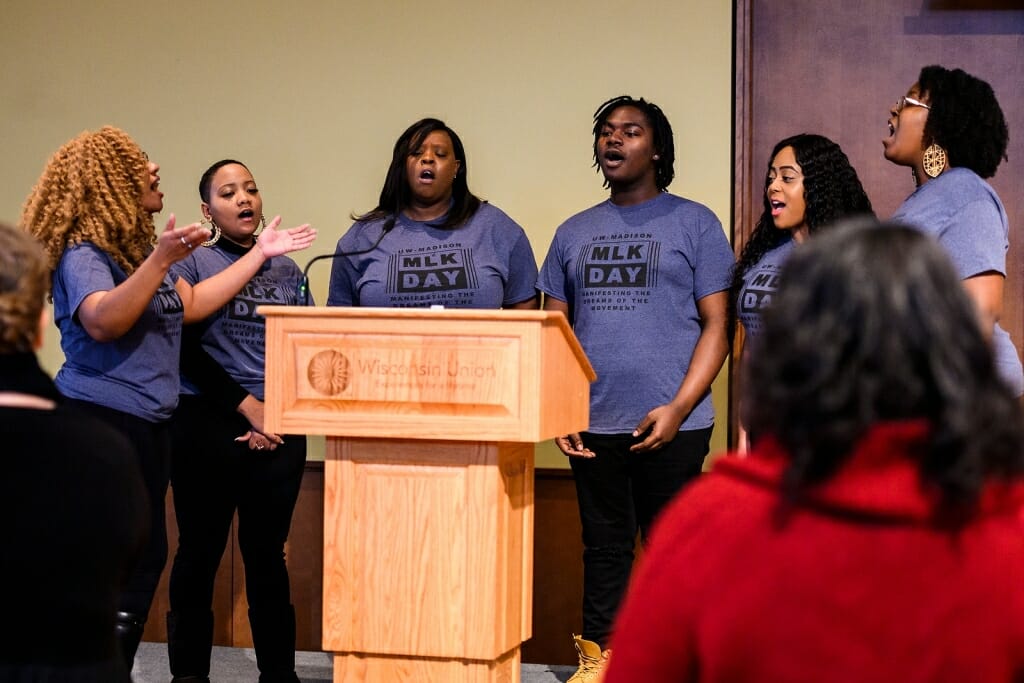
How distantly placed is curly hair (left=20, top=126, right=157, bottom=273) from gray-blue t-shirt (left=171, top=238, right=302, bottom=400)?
0.40m

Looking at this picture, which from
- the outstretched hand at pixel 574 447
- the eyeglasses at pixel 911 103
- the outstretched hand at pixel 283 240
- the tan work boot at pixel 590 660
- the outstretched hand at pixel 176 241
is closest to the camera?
the outstretched hand at pixel 176 241

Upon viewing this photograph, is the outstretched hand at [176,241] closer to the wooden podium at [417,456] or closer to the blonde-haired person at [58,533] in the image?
the wooden podium at [417,456]

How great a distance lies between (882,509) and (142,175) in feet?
8.32

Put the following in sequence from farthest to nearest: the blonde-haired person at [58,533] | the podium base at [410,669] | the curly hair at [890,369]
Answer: the podium base at [410,669] → the blonde-haired person at [58,533] → the curly hair at [890,369]

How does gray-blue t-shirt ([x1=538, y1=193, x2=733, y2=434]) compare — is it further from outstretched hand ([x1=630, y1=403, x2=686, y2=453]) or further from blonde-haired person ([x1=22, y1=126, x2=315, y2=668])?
blonde-haired person ([x1=22, y1=126, x2=315, y2=668])

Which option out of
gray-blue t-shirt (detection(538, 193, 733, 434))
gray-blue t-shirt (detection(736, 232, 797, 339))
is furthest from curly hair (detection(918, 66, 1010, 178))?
gray-blue t-shirt (detection(538, 193, 733, 434))

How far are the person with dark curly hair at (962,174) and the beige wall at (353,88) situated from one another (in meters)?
1.09

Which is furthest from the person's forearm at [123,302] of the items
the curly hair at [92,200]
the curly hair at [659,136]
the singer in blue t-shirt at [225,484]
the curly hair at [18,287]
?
the curly hair at [659,136]

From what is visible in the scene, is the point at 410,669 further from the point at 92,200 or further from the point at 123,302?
the point at 92,200

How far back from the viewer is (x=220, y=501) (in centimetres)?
353

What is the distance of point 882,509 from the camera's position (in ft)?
3.61

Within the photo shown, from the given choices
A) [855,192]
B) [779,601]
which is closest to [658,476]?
[855,192]

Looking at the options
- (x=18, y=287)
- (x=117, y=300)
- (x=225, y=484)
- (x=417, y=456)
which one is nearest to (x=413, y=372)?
(x=417, y=456)

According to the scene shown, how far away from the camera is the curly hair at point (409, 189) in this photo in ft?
12.1
